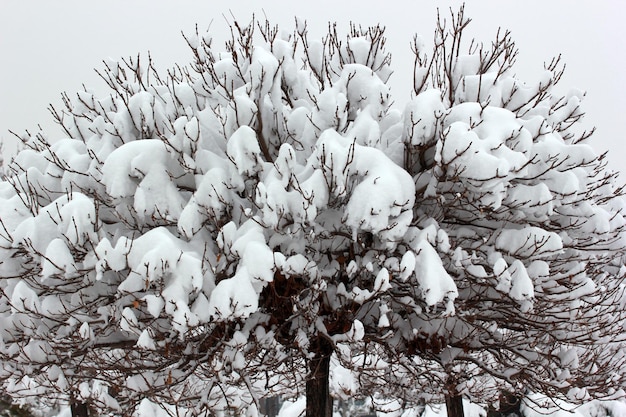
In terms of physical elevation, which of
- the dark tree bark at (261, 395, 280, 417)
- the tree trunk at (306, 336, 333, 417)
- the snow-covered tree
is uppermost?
the dark tree bark at (261, 395, 280, 417)

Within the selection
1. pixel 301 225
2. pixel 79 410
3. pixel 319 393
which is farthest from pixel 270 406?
pixel 301 225

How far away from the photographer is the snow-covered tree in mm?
4840

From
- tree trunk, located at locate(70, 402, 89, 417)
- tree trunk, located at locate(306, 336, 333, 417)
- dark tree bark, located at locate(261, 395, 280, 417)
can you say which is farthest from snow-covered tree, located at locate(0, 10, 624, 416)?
dark tree bark, located at locate(261, 395, 280, 417)

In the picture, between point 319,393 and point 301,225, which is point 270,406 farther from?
point 301,225

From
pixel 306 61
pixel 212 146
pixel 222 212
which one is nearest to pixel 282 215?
pixel 222 212

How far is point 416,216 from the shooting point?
223 inches

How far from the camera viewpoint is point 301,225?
4.97 meters

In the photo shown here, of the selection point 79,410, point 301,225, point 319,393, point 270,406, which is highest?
point 270,406

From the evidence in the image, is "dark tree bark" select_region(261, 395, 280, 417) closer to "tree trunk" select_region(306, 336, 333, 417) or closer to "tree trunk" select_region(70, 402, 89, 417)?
"tree trunk" select_region(70, 402, 89, 417)

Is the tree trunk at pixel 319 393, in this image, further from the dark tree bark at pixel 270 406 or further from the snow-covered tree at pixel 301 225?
the dark tree bark at pixel 270 406

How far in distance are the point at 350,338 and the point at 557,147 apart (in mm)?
3006

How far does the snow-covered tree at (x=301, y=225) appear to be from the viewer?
484 cm

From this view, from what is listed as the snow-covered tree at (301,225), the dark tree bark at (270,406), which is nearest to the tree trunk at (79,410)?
the snow-covered tree at (301,225)

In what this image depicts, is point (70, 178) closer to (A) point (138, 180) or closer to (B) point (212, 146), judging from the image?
→ (A) point (138, 180)
